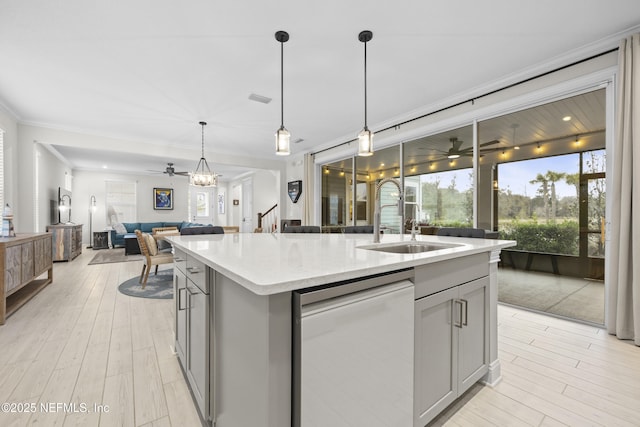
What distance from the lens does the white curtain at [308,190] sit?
633 centimetres

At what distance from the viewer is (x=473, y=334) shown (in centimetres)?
156

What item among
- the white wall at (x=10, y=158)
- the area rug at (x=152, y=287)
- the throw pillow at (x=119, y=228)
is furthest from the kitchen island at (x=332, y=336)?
the throw pillow at (x=119, y=228)

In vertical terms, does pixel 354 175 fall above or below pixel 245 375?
above

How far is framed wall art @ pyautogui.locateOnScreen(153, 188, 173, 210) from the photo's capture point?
32.1 ft

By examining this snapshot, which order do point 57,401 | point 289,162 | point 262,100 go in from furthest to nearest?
point 289,162
point 262,100
point 57,401

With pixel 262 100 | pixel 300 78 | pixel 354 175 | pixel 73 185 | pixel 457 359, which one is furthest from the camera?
pixel 73 185

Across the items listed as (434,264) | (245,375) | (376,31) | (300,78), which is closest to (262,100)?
(300,78)

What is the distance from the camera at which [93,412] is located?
1484 mm

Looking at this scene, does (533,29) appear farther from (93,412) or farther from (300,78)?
(93,412)

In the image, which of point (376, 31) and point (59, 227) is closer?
point (376, 31)

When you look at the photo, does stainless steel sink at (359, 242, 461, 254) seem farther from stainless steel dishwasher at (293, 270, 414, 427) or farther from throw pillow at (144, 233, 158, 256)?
throw pillow at (144, 233, 158, 256)

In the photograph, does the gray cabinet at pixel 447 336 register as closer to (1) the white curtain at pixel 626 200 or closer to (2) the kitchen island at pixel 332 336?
(2) the kitchen island at pixel 332 336

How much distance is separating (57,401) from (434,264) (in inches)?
88.9

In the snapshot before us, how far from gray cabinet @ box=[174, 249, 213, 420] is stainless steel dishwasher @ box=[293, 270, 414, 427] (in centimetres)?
61
